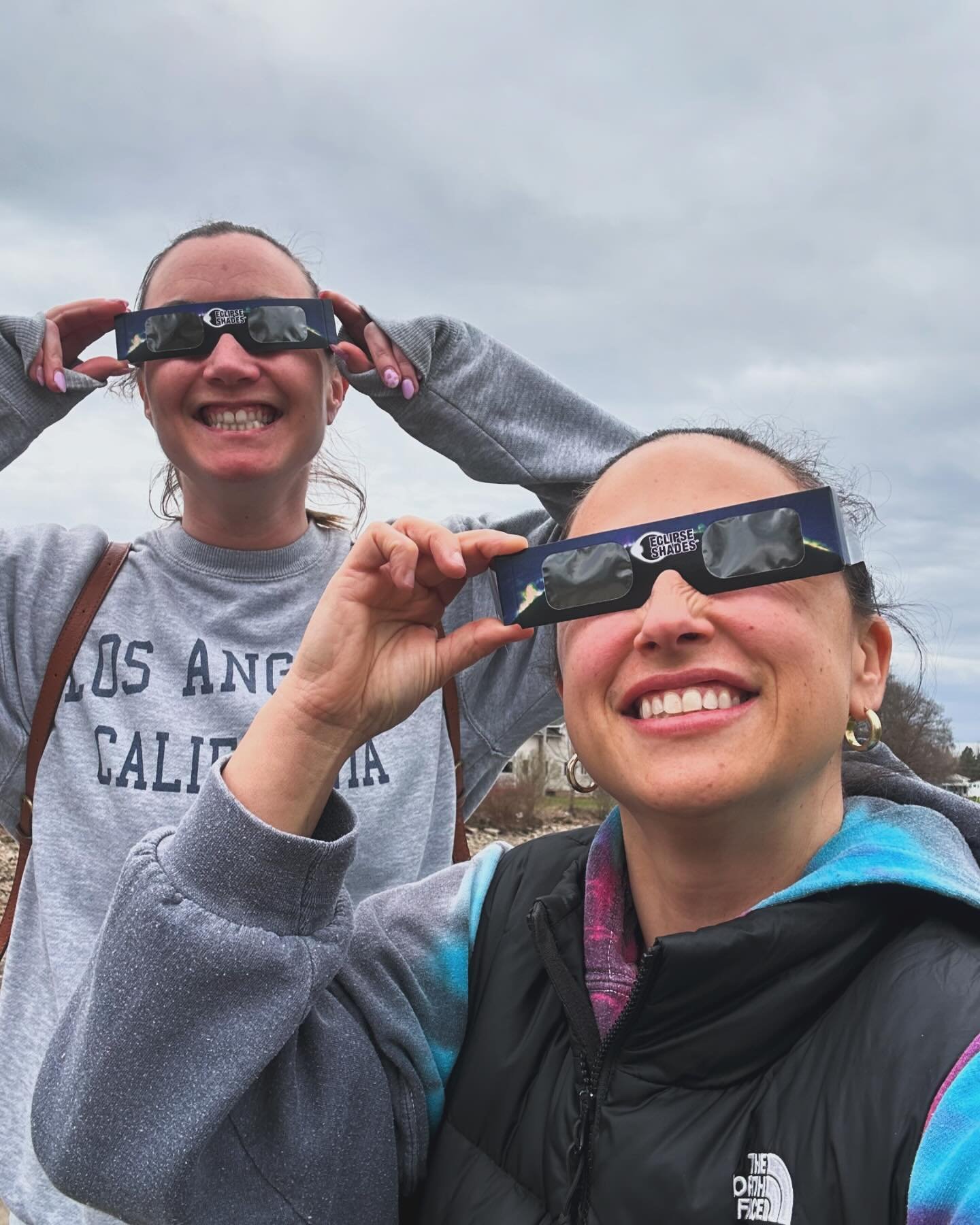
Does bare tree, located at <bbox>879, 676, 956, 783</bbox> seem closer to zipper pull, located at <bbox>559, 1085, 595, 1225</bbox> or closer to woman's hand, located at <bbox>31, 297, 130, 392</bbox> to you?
zipper pull, located at <bbox>559, 1085, 595, 1225</bbox>

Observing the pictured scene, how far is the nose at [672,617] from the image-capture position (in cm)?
188

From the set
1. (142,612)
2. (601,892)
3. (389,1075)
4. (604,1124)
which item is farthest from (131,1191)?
(142,612)

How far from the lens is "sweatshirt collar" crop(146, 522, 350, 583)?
3117 mm

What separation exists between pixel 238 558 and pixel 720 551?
1677mm

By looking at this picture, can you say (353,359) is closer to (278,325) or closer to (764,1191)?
(278,325)

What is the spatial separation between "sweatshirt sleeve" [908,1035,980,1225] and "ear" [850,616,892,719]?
2.72 ft

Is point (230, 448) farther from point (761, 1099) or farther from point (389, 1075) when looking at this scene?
point (761, 1099)

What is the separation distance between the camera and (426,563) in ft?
7.24

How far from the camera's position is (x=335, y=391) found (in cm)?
342

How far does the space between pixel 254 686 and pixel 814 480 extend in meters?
1.60

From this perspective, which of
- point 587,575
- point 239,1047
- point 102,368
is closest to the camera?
point 239,1047

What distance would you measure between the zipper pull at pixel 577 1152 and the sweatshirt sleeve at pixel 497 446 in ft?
5.14

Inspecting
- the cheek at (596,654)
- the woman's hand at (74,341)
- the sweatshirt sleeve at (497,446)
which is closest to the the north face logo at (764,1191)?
the cheek at (596,654)

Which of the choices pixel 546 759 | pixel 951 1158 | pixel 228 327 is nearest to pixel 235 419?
pixel 228 327
